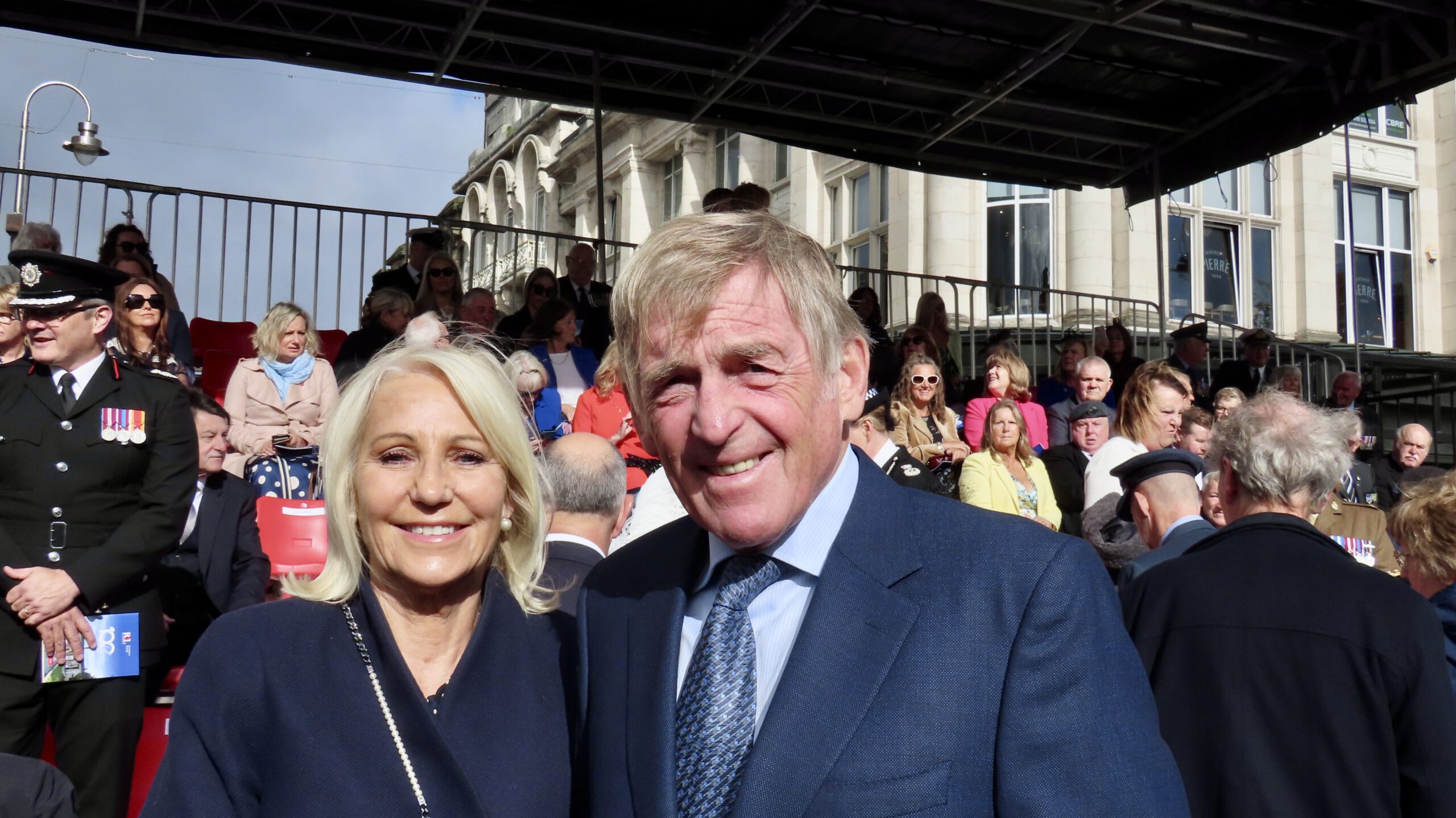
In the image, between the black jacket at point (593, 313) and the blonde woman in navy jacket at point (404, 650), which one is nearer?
the blonde woman in navy jacket at point (404, 650)

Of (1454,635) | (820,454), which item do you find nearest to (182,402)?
(820,454)

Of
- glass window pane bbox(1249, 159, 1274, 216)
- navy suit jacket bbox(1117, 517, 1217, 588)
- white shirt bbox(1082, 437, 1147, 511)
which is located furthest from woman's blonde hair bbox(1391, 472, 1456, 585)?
glass window pane bbox(1249, 159, 1274, 216)

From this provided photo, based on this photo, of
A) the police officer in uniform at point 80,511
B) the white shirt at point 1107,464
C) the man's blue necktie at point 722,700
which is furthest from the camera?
the white shirt at point 1107,464

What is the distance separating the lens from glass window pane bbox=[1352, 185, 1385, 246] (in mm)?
22875

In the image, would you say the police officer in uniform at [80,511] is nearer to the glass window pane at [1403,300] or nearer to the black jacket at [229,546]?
the black jacket at [229,546]

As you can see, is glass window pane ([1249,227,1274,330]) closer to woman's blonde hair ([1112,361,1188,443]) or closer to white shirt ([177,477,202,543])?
woman's blonde hair ([1112,361,1188,443])

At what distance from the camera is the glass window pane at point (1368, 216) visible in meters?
22.9

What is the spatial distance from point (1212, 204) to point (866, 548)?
21708 mm

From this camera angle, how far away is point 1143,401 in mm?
6688

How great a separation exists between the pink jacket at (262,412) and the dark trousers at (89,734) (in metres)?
2.97

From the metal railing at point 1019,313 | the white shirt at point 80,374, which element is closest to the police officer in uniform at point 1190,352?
the metal railing at point 1019,313

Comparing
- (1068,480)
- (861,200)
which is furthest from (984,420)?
(861,200)

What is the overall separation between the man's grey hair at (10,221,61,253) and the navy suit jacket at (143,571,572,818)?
23.8 feet

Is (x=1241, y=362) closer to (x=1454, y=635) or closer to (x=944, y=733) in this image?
(x=1454, y=635)
